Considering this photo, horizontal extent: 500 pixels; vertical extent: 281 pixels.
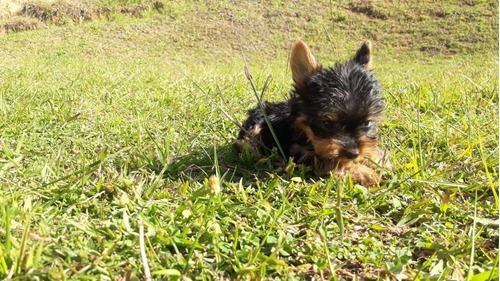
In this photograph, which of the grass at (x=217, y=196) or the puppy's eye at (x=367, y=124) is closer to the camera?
the grass at (x=217, y=196)

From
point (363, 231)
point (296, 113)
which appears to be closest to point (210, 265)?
point (363, 231)

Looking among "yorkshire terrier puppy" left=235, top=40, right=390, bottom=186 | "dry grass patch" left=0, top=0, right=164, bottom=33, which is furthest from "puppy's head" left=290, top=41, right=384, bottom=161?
"dry grass patch" left=0, top=0, right=164, bottom=33

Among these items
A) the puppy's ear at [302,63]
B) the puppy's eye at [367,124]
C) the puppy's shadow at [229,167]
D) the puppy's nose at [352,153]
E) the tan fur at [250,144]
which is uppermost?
the puppy's ear at [302,63]

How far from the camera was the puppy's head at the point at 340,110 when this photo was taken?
2718mm

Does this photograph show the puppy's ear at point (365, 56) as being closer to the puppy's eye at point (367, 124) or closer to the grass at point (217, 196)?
the grass at point (217, 196)

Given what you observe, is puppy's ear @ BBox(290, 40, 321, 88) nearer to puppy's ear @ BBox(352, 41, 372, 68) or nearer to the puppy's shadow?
puppy's ear @ BBox(352, 41, 372, 68)

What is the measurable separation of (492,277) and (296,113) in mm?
1795

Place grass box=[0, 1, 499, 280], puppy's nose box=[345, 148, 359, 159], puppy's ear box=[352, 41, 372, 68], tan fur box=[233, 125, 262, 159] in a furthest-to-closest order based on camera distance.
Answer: puppy's ear box=[352, 41, 372, 68], tan fur box=[233, 125, 262, 159], puppy's nose box=[345, 148, 359, 159], grass box=[0, 1, 499, 280]

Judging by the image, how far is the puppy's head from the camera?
8.92 feet

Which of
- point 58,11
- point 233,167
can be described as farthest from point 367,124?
point 58,11

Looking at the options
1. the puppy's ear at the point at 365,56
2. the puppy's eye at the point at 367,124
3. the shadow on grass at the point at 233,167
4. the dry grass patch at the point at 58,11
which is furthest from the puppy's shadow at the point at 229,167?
the dry grass patch at the point at 58,11

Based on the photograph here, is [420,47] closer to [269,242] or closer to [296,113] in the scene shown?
[296,113]

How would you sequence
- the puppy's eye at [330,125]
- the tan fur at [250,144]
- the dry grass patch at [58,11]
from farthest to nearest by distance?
the dry grass patch at [58,11], the tan fur at [250,144], the puppy's eye at [330,125]

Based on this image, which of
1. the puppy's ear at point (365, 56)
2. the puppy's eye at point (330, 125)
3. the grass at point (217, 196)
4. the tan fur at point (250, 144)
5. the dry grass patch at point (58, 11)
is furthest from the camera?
the dry grass patch at point (58, 11)
